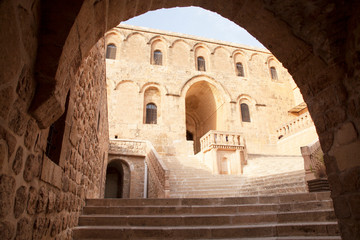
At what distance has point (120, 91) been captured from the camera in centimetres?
1778

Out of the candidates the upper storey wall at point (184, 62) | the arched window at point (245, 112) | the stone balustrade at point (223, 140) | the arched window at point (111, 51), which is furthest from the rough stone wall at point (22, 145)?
the arched window at point (245, 112)

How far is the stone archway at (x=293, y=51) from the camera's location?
1.83 meters

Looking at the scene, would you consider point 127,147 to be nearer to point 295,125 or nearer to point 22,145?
point 295,125

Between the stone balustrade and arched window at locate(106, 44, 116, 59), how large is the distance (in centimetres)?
1051

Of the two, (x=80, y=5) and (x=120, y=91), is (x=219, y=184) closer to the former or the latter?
(x=80, y=5)

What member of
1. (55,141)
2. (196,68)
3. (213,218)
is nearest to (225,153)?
(213,218)

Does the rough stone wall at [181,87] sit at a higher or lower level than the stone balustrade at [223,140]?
higher

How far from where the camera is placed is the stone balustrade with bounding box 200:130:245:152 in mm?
12469

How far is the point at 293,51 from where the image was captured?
297cm

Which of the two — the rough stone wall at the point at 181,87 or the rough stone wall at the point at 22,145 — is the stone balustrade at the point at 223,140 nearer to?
the rough stone wall at the point at 181,87

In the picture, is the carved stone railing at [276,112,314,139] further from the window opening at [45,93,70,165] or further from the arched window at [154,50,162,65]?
the window opening at [45,93,70,165]

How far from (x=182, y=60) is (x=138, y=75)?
410 centimetres

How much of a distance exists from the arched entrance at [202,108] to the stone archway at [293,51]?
16863mm

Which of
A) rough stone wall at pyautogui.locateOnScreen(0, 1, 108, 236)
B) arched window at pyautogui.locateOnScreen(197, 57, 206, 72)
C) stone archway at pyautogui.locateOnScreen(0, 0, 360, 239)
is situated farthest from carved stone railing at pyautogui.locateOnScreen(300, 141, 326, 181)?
arched window at pyautogui.locateOnScreen(197, 57, 206, 72)
